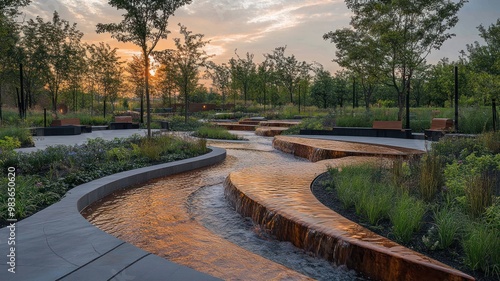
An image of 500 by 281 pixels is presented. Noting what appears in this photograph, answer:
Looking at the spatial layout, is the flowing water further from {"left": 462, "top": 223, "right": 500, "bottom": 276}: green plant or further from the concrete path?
{"left": 462, "top": 223, "right": 500, "bottom": 276}: green plant

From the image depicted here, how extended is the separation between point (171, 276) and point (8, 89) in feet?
150

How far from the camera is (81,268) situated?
310 centimetres

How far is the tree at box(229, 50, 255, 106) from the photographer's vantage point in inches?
1745

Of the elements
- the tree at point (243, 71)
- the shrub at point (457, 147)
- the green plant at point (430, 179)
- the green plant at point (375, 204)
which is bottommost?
the green plant at point (375, 204)

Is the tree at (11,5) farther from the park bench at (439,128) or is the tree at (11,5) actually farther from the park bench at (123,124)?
the park bench at (439,128)

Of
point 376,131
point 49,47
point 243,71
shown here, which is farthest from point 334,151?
point 243,71

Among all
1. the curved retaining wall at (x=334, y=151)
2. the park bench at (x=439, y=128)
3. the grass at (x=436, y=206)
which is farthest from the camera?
the park bench at (x=439, y=128)

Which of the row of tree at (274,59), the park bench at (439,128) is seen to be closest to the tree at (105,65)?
the row of tree at (274,59)

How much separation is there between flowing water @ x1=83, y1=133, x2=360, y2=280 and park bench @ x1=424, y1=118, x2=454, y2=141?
9938 millimetres

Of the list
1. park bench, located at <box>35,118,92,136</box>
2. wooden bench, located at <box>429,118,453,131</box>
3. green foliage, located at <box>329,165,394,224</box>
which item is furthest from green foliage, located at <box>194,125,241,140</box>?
green foliage, located at <box>329,165,394,224</box>

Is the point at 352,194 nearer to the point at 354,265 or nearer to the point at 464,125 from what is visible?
the point at 354,265

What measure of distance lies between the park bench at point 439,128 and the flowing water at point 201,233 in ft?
32.6

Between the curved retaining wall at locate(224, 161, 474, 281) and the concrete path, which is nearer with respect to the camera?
Result: the concrete path

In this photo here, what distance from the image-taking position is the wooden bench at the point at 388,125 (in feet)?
53.8
